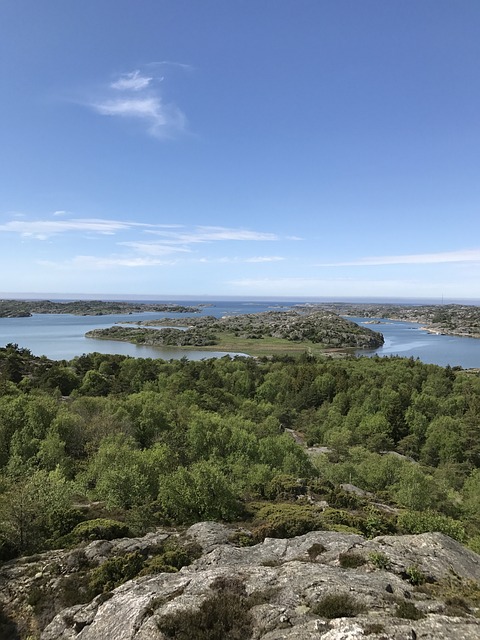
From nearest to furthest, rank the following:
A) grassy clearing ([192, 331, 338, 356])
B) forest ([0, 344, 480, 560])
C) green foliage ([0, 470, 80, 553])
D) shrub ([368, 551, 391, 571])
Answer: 1. shrub ([368, 551, 391, 571])
2. green foliage ([0, 470, 80, 553])
3. forest ([0, 344, 480, 560])
4. grassy clearing ([192, 331, 338, 356])

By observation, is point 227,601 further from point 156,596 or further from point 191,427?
point 191,427

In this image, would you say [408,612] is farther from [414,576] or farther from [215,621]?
[215,621]

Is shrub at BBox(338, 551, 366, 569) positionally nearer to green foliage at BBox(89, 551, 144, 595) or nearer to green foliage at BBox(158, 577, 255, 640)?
green foliage at BBox(158, 577, 255, 640)

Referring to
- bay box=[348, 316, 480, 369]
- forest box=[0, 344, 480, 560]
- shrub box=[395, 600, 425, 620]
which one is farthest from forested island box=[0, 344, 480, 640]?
bay box=[348, 316, 480, 369]

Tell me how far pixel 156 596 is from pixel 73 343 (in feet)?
519

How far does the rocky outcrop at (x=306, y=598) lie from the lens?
29.1 ft

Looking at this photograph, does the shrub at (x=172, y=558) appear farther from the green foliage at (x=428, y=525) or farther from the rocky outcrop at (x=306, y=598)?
the green foliage at (x=428, y=525)

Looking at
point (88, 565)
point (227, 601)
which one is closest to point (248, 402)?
point (88, 565)

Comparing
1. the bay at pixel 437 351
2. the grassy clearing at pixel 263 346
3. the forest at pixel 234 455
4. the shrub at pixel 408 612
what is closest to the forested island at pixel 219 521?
the shrub at pixel 408 612

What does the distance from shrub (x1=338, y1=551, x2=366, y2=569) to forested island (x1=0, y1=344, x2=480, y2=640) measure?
0.07 meters

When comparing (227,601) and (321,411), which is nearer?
(227,601)

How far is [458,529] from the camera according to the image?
2130cm

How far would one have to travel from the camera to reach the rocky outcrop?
888 cm

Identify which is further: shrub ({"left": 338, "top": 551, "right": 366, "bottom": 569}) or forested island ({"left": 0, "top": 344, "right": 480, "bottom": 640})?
shrub ({"left": 338, "top": 551, "right": 366, "bottom": 569})
